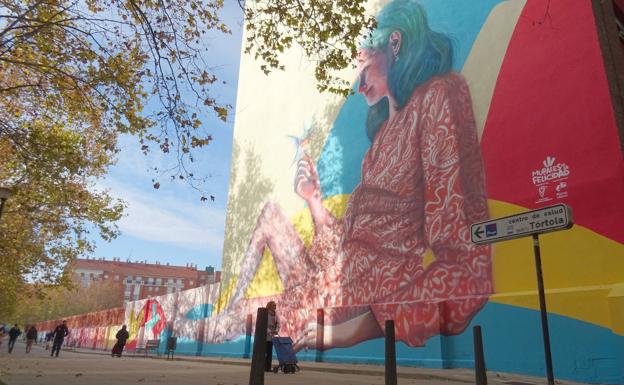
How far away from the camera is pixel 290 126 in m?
21.4

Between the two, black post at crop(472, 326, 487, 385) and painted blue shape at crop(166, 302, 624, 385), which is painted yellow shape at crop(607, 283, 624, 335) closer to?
painted blue shape at crop(166, 302, 624, 385)

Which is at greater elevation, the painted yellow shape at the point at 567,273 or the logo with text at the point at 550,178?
the logo with text at the point at 550,178

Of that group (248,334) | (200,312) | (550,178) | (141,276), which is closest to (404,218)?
(550,178)

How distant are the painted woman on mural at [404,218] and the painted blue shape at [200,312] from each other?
7.34 metres

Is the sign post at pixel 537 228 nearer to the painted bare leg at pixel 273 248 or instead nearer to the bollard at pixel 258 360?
the bollard at pixel 258 360

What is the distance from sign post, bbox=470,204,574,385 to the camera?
16.4 ft

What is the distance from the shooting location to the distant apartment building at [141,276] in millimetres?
102188

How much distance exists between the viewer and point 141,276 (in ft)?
342

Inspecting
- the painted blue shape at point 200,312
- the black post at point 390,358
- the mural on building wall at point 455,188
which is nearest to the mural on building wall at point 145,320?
the painted blue shape at point 200,312

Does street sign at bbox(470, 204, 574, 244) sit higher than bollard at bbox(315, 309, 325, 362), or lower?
higher

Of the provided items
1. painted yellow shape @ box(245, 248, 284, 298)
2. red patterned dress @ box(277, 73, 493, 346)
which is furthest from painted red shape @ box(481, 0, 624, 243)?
painted yellow shape @ box(245, 248, 284, 298)

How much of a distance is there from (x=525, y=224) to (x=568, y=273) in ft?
17.7

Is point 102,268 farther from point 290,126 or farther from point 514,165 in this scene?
point 514,165

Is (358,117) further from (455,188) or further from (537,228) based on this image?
(537,228)
